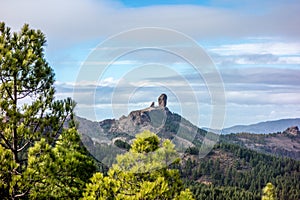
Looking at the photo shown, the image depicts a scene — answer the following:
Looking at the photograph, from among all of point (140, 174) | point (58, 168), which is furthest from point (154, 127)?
point (58, 168)

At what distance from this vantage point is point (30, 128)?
52.9ft

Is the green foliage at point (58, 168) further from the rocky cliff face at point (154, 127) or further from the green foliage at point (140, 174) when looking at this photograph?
the green foliage at point (140, 174)

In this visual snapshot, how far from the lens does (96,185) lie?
48.5 ft

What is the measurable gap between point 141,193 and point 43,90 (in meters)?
5.33

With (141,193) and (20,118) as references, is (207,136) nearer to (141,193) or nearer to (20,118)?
(141,193)

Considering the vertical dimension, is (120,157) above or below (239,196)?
above

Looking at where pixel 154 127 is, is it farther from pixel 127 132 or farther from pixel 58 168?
pixel 58 168

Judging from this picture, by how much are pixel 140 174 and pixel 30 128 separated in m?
4.33

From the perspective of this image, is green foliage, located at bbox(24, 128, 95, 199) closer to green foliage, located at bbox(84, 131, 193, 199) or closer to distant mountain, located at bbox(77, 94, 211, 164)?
distant mountain, located at bbox(77, 94, 211, 164)

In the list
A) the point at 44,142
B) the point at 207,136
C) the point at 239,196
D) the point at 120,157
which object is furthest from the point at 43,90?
the point at 239,196

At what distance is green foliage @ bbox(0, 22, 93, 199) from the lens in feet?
50.1

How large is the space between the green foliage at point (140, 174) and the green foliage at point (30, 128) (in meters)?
1.75

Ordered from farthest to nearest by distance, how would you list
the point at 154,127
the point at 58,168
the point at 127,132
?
the point at 154,127, the point at 127,132, the point at 58,168

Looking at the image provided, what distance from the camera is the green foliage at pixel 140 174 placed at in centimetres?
1485
